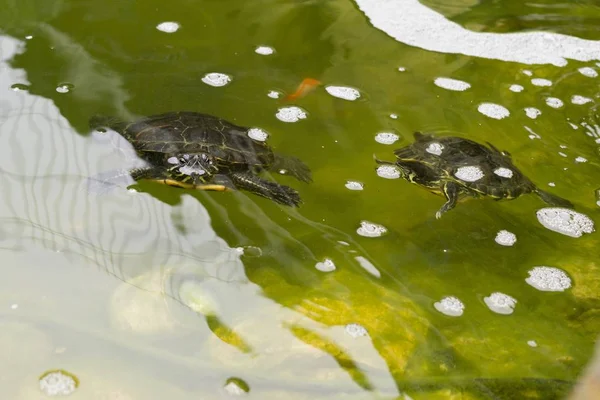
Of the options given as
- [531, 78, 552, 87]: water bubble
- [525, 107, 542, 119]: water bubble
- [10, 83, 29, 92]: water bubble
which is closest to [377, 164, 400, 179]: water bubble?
[525, 107, 542, 119]: water bubble

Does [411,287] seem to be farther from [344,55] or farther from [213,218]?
[344,55]

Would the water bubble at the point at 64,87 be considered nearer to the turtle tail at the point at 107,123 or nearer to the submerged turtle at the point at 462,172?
the turtle tail at the point at 107,123

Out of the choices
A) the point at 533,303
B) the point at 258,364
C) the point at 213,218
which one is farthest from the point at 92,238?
the point at 533,303

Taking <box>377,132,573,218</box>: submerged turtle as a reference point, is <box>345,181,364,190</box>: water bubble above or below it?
below

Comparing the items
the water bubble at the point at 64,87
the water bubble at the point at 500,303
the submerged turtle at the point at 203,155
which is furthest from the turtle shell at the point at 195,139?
the water bubble at the point at 500,303

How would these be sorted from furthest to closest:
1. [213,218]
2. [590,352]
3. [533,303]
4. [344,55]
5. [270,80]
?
[344,55], [270,80], [213,218], [533,303], [590,352]

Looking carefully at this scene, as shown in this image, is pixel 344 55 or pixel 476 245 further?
pixel 344 55

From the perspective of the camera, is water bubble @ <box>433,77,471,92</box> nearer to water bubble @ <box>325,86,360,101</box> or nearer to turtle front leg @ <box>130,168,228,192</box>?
water bubble @ <box>325,86,360,101</box>
